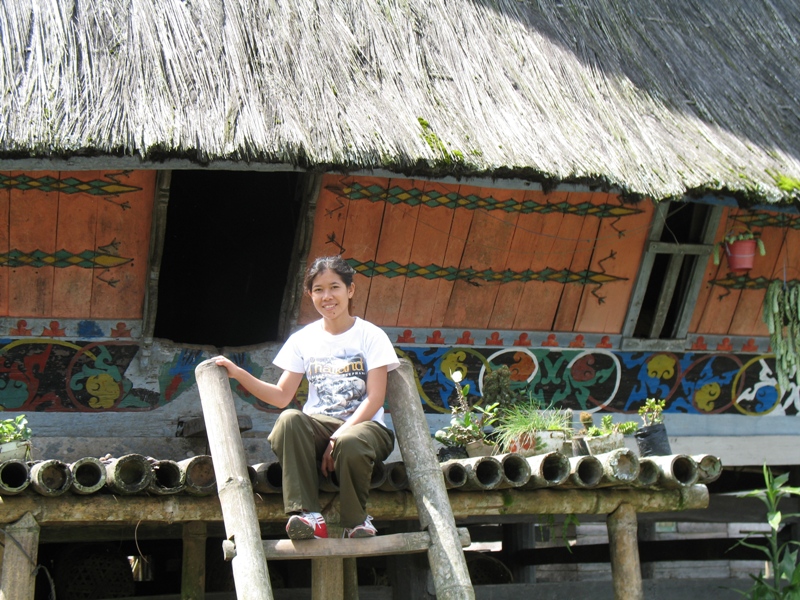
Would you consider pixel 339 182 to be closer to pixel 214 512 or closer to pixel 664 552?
pixel 214 512

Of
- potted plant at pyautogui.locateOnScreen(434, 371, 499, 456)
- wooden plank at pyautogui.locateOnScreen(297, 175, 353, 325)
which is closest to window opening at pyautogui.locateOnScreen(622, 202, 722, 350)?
potted plant at pyautogui.locateOnScreen(434, 371, 499, 456)

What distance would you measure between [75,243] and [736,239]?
11.3 ft

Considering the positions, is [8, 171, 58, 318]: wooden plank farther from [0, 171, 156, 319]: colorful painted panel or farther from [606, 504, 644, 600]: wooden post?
[606, 504, 644, 600]: wooden post

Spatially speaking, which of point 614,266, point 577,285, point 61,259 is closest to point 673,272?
point 614,266

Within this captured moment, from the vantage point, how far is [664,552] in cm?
709

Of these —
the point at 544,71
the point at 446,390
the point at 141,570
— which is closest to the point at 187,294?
the point at 141,570

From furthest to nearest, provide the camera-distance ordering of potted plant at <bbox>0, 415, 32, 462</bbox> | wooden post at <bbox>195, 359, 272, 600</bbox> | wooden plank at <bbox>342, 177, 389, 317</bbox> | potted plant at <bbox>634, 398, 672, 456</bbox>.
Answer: wooden plank at <bbox>342, 177, 389, 317</bbox> < potted plant at <bbox>634, 398, 672, 456</bbox> < potted plant at <bbox>0, 415, 32, 462</bbox> < wooden post at <bbox>195, 359, 272, 600</bbox>

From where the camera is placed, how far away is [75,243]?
5.11m

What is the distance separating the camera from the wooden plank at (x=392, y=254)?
18.0 feet

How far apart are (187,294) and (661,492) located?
159 inches

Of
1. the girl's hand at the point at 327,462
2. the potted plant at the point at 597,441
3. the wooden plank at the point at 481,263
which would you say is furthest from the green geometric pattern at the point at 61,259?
the potted plant at the point at 597,441

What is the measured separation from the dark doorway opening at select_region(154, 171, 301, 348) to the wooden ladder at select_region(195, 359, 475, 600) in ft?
11.7

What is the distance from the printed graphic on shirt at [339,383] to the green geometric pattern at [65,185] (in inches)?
60.8

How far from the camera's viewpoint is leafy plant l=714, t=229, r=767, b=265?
5914mm
